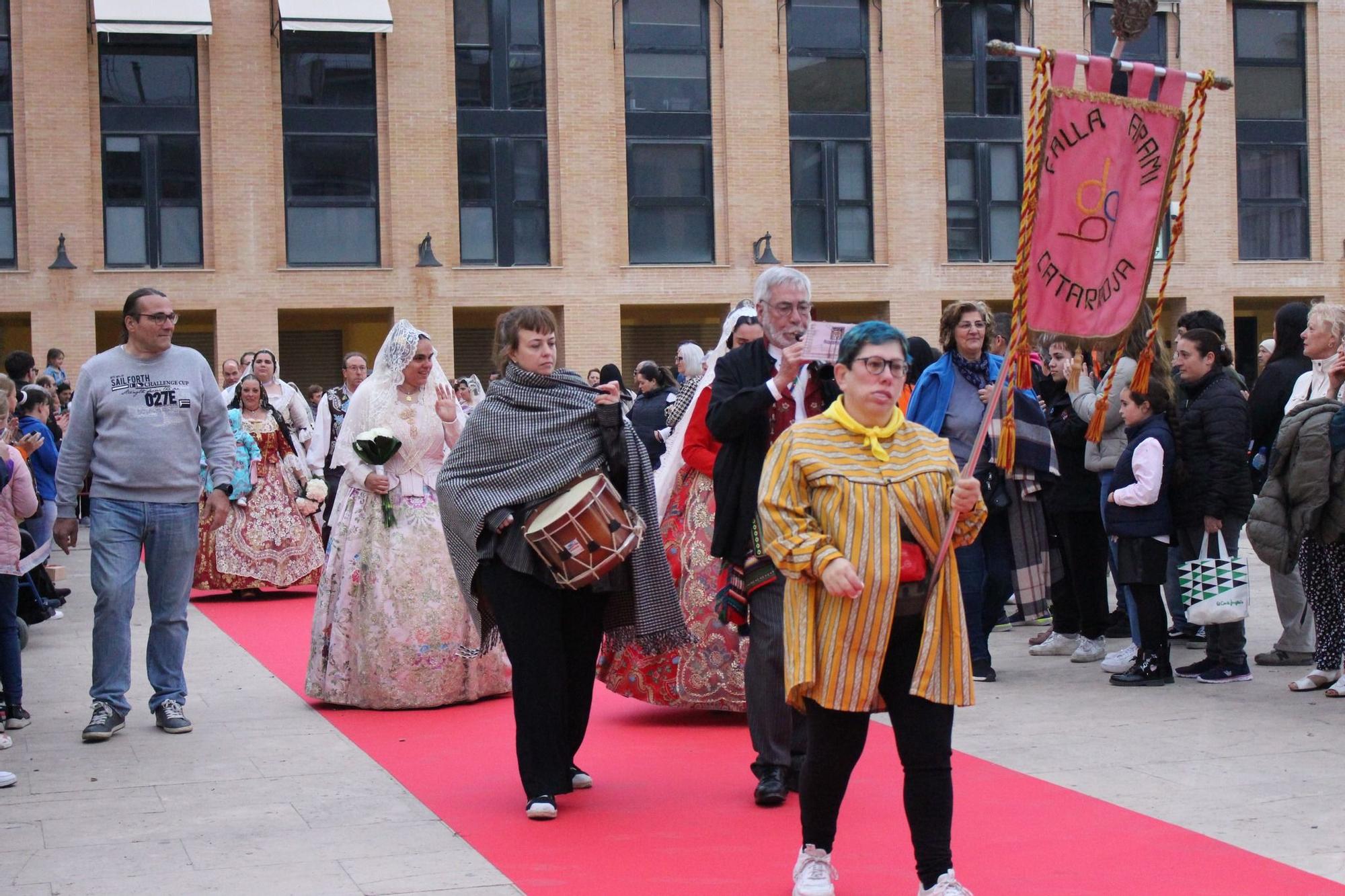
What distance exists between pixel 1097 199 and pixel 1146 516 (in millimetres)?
3165

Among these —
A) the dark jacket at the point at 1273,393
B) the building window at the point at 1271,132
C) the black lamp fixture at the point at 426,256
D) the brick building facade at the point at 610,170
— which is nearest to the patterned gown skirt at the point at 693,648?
the dark jacket at the point at 1273,393

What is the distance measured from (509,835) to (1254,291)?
30559 mm

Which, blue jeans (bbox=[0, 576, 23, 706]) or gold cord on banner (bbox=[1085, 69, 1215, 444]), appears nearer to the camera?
gold cord on banner (bbox=[1085, 69, 1215, 444])

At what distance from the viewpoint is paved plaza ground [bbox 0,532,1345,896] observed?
5254 mm

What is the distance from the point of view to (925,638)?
460cm

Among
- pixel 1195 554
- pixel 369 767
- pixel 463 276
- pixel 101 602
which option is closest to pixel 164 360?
pixel 101 602

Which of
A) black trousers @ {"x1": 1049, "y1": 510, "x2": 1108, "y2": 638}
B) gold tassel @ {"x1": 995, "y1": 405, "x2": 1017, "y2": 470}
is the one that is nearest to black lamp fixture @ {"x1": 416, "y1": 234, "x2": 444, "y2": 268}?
black trousers @ {"x1": 1049, "y1": 510, "x2": 1108, "y2": 638}

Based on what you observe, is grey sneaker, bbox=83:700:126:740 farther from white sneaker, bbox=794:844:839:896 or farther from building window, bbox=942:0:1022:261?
building window, bbox=942:0:1022:261

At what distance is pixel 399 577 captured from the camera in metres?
8.41

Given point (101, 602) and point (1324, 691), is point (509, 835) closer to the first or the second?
Answer: point (101, 602)

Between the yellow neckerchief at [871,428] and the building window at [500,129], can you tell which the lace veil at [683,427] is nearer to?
the yellow neckerchief at [871,428]

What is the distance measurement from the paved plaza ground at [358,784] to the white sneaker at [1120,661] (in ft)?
0.36

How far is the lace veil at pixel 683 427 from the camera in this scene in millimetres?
6922

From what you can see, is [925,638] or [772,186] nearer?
[925,638]
